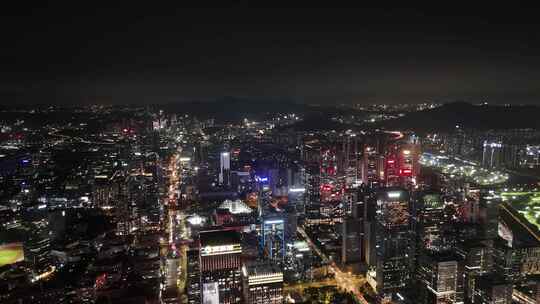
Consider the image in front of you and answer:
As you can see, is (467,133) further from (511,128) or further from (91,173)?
(91,173)

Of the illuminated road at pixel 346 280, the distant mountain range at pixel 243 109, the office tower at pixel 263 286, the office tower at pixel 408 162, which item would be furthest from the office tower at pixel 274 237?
the distant mountain range at pixel 243 109

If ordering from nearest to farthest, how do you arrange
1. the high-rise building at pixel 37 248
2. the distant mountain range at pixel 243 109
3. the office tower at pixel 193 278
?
the office tower at pixel 193 278
the high-rise building at pixel 37 248
the distant mountain range at pixel 243 109

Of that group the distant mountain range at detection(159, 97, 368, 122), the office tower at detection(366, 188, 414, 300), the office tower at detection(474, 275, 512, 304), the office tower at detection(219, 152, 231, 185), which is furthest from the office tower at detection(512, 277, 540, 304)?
the distant mountain range at detection(159, 97, 368, 122)

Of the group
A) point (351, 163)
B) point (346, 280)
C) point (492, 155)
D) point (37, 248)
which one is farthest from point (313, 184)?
point (37, 248)

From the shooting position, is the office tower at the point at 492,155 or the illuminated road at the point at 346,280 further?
the office tower at the point at 492,155

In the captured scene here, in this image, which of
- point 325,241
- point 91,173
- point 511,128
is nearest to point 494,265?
point 325,241

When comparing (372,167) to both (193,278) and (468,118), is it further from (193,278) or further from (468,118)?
(193,278)

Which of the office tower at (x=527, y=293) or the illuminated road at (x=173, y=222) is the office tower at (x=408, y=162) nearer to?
the office tower at (x=527, y=293)
